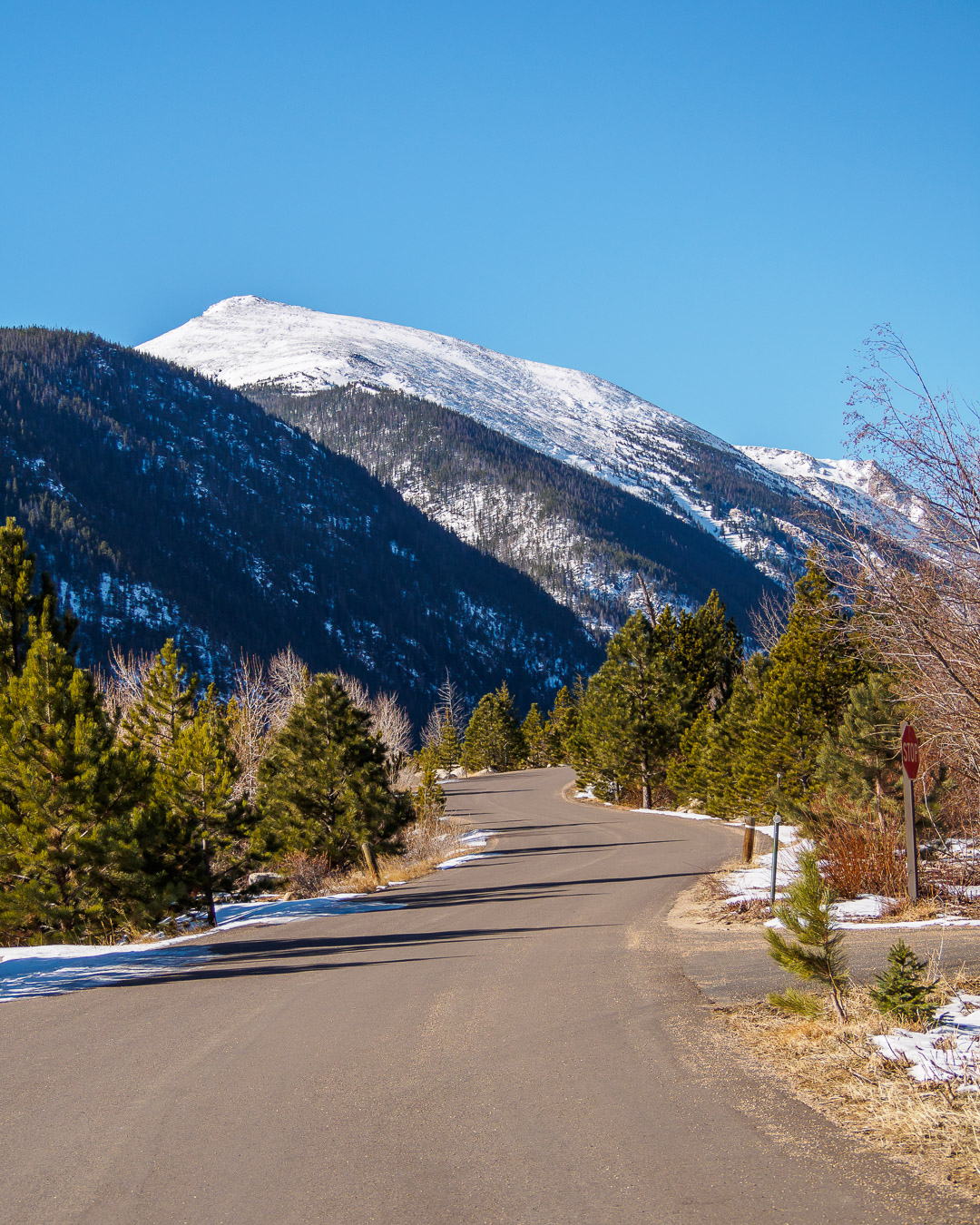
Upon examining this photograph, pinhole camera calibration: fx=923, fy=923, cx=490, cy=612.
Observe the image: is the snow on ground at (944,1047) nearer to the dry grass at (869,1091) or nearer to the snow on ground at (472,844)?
the dry grass at (869,1091)

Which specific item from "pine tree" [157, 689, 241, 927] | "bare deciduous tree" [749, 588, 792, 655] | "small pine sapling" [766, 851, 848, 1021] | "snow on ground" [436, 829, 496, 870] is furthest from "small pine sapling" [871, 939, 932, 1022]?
"bare deciduous tree" [749, 588, 792, 655]

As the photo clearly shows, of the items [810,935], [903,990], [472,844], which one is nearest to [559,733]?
[472,844]

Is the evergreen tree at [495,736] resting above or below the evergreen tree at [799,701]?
below

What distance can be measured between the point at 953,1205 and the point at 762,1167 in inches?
30.1

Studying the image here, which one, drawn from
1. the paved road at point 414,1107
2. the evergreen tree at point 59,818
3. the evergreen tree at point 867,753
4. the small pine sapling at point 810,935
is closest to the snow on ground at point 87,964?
the paved road at point 414,1107

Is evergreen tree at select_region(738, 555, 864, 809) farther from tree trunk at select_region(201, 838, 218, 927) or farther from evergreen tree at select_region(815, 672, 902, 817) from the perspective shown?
tree trunk at select_region(201, 838, 218, 927)

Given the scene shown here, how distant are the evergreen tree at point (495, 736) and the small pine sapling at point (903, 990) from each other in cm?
7831

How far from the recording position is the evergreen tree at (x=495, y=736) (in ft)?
280

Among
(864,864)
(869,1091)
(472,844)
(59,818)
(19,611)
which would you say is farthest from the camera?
(472,844)

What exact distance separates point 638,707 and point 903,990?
3741 cm

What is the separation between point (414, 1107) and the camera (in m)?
5.06

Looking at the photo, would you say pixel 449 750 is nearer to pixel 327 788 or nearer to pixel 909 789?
pixel 327 788

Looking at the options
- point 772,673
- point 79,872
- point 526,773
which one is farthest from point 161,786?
point 526,773

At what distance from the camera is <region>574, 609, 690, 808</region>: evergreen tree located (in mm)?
42719
